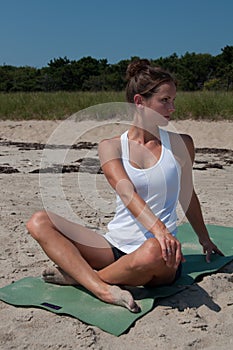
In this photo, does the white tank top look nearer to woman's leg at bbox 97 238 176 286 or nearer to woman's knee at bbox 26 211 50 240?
woman's leg at bbox 97 238 176 286

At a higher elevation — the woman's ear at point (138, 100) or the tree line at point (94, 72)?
the woman's ear at point (138, 100)

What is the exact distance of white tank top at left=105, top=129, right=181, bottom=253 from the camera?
8.11 ft

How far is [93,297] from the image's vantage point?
8.29ft

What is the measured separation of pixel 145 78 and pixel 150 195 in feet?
1.83

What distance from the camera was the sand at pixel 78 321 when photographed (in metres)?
2.14

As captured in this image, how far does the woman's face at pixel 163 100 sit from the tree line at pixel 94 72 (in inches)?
1337

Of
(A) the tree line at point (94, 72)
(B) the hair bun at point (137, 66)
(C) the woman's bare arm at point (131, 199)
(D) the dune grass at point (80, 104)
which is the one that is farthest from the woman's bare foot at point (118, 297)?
(A) the tree line at point (94, 72)

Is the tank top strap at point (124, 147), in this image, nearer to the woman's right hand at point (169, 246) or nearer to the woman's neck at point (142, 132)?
the woman's neck at point (142, 132)

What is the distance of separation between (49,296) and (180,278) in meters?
0.70

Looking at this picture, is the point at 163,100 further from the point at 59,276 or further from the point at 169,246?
the point at 59,276

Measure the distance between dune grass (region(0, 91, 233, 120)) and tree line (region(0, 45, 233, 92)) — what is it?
20242 mm

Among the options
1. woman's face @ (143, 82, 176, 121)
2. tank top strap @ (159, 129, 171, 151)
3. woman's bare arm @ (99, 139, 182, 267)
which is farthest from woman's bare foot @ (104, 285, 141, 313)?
woman's face @ (143, 82, 176, 121)

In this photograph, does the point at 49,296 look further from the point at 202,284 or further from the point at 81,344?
the point at 202,284

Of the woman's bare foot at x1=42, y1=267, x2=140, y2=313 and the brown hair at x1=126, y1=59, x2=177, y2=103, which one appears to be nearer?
the woman's bare foot at x1=42, y1=267, x2=140, y2=313
